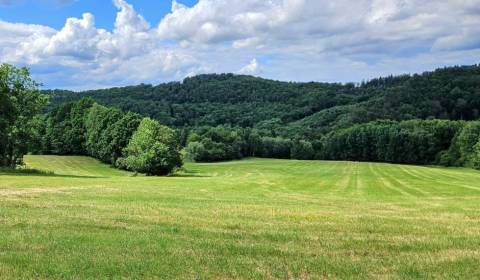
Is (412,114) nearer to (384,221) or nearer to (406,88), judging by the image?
(406,88)

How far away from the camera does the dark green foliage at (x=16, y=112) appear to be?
56.6 m

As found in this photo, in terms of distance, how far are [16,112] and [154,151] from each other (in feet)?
75.7

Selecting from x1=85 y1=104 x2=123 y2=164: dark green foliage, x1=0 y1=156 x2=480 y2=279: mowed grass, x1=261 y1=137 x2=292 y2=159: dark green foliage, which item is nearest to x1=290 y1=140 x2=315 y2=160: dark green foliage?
x1=261 y1=137 x2=292 y2=159: dark green foliage

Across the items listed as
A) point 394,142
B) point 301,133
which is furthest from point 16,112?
point 301,133

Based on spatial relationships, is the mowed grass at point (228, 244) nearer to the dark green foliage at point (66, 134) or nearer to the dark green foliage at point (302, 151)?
the dark green foliage at point (66, 134)

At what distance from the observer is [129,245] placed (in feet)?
39.6

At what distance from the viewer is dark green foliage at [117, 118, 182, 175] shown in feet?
251

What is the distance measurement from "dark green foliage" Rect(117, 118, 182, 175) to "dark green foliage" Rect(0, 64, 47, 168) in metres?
18.6

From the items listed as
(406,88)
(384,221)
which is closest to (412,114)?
(406,88)

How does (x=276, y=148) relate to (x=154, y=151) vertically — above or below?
above

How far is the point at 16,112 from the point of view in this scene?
57.3m

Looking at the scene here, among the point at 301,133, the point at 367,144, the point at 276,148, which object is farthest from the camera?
the point at 301,133

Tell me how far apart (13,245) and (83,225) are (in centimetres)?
315

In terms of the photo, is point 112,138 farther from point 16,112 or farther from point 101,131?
point 16,112
